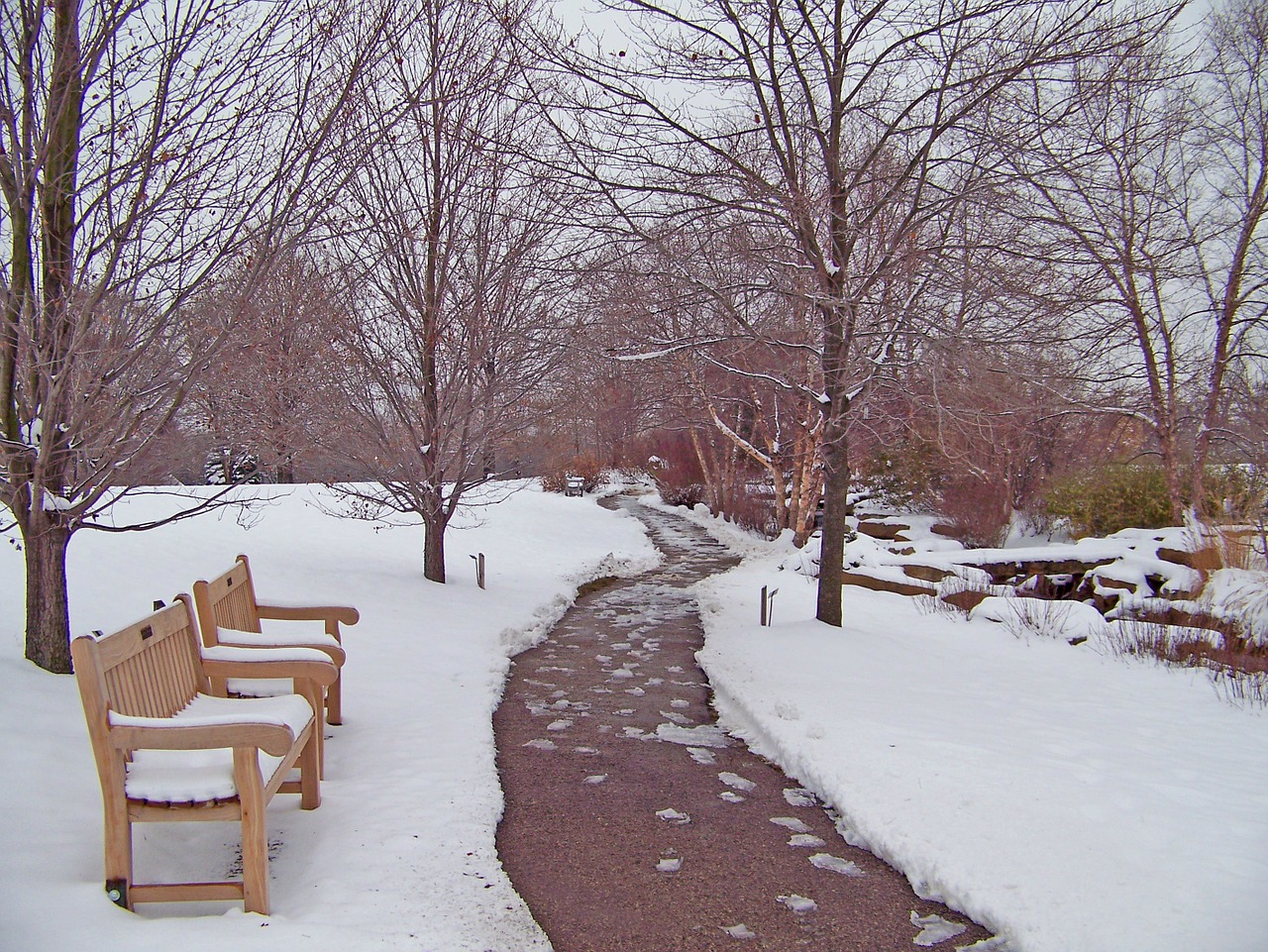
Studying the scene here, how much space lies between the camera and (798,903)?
3.54 metres

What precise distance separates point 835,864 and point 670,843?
0.76 meters

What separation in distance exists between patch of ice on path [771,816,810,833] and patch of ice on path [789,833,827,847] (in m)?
0.05

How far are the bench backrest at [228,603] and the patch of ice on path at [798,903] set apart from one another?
3.13 metres

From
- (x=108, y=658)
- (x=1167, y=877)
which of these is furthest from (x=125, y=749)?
(x=1167, y=877)

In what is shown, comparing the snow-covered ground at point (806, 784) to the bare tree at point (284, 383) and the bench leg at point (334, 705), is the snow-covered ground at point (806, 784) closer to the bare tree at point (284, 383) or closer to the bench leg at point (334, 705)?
the bench leg at point (334, 705)

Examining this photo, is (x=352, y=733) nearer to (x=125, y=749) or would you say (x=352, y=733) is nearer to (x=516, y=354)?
(x=125, y=749)

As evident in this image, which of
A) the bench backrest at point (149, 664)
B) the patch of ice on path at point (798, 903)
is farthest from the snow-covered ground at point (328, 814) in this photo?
the patch of ice on path at point (798, 903)

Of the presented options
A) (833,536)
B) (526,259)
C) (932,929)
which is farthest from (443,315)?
(932,929)

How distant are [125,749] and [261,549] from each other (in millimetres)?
8078

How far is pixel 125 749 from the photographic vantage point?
10.2 ft

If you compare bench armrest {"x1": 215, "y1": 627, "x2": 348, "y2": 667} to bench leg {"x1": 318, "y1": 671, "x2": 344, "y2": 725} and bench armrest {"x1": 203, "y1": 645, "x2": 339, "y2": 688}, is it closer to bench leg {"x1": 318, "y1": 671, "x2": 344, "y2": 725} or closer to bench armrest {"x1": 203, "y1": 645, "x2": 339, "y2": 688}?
bench armrest {"x1": 203, "y1": 645, "x2": 339, "y2": 688}

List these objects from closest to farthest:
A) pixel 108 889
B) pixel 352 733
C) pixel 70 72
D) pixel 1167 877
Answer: pixel 108 889, pixel 1167 877, pixel 70 72, pixel 352 733

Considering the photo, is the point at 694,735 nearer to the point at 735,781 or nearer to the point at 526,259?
the point at 735,781

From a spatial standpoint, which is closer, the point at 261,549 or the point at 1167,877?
the point at 1167,877
